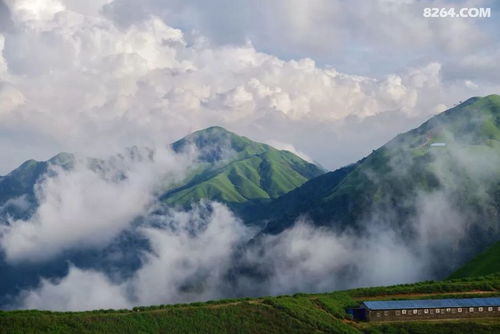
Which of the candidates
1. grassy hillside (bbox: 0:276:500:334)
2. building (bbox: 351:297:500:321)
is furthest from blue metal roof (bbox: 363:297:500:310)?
grassy hillside (bbox: 0:276:500:334)

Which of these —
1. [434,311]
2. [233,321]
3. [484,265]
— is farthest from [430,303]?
[484,265]

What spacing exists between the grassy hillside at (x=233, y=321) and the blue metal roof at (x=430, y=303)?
3696 millimetres

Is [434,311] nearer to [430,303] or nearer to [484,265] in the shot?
[430,303]

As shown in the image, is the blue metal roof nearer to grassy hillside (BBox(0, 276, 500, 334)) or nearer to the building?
the building

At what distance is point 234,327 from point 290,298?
20099 mm

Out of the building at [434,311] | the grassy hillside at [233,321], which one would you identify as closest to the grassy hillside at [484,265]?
the grassy hillside at [233,321]

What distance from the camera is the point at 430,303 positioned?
4245 inches

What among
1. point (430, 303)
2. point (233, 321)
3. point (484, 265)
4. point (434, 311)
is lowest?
point (233, 321)

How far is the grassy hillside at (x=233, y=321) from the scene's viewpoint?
100062mm

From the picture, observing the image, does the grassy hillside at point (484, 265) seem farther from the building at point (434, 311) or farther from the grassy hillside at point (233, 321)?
the building at point (434, 311)

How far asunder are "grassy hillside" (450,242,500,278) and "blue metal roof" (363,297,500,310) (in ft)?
185

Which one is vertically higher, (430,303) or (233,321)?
(430,303)

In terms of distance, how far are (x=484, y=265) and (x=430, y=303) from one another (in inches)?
2992

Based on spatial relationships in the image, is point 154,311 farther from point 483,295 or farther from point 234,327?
point 483,295
